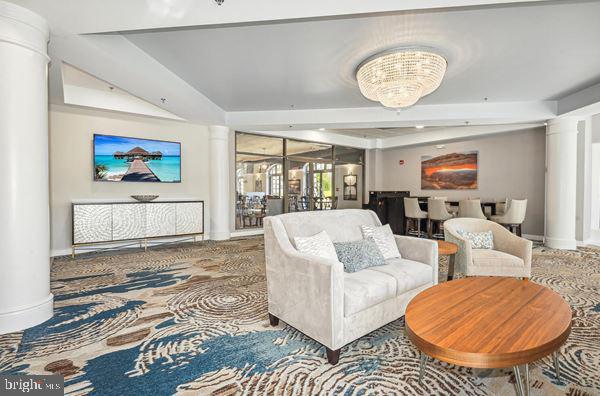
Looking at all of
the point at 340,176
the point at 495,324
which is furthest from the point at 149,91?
Result: the point at 340,176

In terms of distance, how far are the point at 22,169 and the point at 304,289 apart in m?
2.47

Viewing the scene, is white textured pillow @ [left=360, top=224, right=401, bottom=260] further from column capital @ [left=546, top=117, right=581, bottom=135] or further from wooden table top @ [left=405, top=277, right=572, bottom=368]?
column capital @ [left=546, top=117, right=581, bottom=135]

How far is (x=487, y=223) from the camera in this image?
3.75 m

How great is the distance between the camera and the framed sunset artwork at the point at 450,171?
7.91 metres

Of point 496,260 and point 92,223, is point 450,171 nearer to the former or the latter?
point 496,260

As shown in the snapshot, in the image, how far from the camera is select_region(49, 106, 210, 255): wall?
16.6 feet

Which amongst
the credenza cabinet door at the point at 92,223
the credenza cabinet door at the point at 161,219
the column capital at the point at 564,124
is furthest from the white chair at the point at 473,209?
the credenza cabinet door at the point at 92,223

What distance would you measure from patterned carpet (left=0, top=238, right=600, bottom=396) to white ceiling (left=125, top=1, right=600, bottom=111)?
2.83 meters

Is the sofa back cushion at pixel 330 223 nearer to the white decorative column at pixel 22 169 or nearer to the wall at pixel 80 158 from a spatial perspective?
the white decorative column at pixel 22 169

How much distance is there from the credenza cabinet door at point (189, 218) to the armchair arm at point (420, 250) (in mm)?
4509

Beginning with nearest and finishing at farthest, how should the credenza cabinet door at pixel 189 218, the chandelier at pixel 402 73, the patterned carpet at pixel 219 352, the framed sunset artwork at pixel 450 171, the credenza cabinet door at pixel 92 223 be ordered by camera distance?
1. the patterned carpet at pixel 219 352
2. the chandelier at pixel 402 73
3. the credenza cabinet door at pixel 92 223
4. the credenza cabinet door at pixel 189 218
5. the framed sunset artwork at pixel 450 171

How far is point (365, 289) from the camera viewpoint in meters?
2.05

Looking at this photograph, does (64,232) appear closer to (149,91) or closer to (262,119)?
(149,91)

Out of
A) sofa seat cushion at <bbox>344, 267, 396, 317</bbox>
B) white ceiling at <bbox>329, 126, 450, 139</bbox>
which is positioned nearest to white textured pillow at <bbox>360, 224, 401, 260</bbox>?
sofa seat cushion at <bbox>344, 267, 396, 317</bbox>
